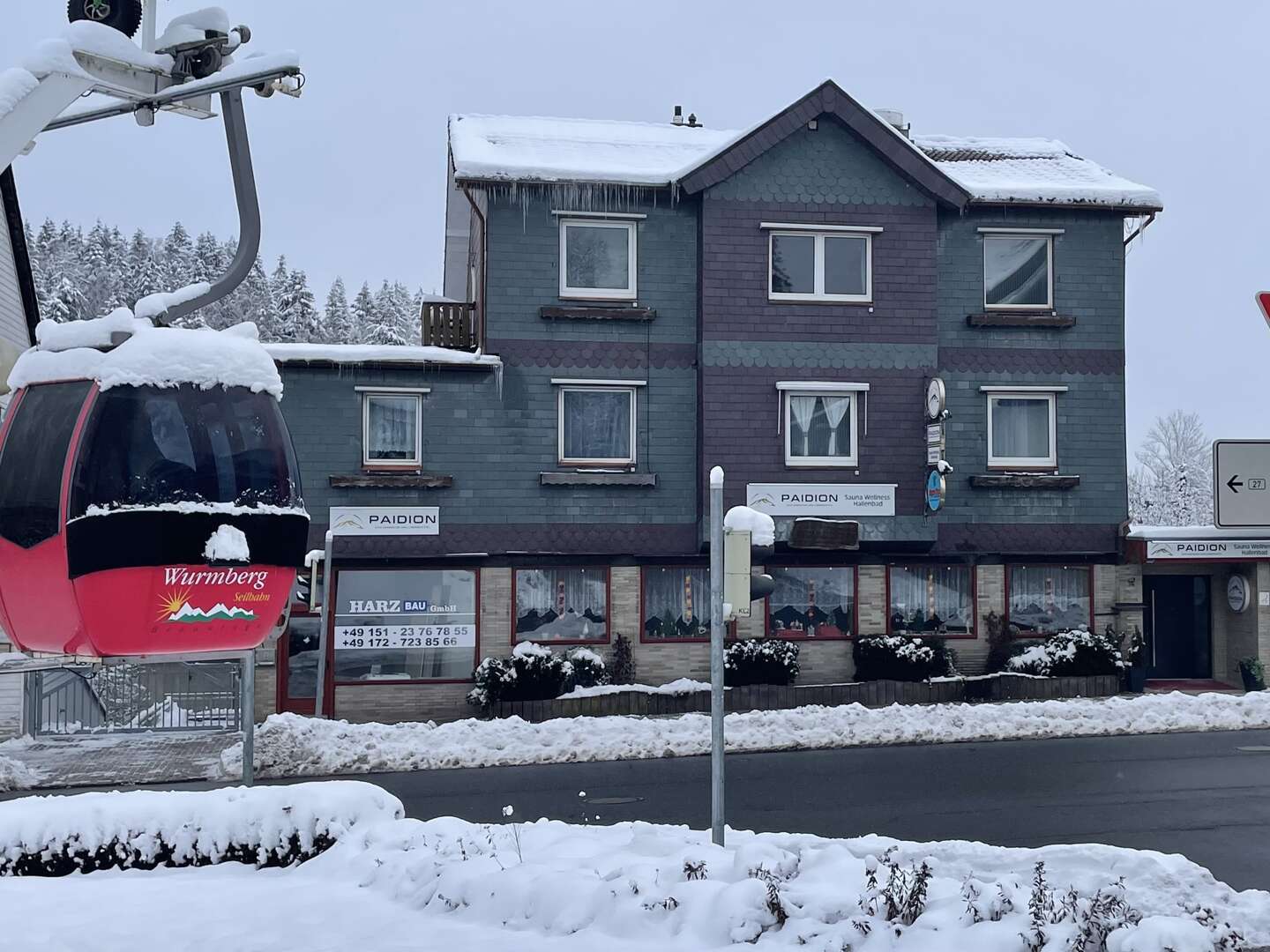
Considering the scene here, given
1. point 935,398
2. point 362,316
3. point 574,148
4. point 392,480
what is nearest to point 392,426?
point 392,480

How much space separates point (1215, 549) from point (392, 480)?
16.8 metres

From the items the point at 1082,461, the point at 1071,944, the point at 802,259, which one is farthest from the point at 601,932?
the point at 1082,461

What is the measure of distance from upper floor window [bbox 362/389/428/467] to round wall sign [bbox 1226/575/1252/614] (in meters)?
17.3

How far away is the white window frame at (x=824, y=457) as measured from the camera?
24281 millimetres

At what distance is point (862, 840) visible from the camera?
37.5ft

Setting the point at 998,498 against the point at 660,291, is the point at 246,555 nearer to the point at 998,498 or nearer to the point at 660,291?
the point at 660,291

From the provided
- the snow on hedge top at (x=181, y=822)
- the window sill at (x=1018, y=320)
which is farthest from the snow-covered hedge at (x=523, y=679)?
the snow on hedge top at (x=181, y=822)

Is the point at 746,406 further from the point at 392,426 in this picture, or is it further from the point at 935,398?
the point at 392,426

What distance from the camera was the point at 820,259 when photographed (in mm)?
24641

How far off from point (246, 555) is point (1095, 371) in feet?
83.5

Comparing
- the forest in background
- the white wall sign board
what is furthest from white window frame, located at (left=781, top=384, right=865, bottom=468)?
the forest in background

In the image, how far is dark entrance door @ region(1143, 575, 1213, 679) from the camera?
26797mm

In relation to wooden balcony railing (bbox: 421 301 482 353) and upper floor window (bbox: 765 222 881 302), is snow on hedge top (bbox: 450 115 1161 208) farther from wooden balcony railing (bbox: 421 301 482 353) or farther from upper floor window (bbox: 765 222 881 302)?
wooden balcony railing (bbox: 421 301 482 353)

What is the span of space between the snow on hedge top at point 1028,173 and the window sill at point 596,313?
6.87 metres
